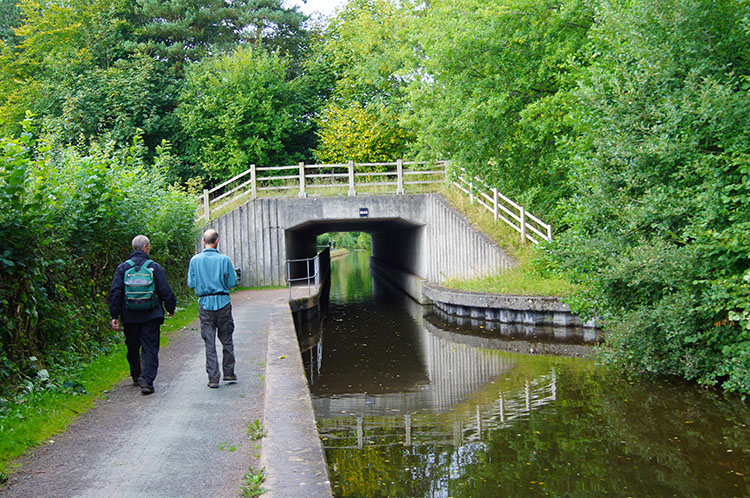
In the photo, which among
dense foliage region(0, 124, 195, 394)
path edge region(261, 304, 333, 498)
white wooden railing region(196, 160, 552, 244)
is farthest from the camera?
white wooden railing region(196, 160, 552, 244)

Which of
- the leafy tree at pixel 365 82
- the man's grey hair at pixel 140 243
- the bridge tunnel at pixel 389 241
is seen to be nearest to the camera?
the man's grey hair at pixel 140 243

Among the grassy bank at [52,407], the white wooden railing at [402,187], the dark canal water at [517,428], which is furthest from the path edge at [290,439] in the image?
the white wooden railing at [402,187]

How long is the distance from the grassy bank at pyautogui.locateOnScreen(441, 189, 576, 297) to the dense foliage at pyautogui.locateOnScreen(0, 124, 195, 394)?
7.93 m

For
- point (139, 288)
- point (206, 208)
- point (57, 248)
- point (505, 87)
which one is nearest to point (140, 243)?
point (139, 288)

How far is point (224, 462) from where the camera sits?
4578 millimetres

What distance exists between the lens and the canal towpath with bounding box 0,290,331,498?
4145 millimetres

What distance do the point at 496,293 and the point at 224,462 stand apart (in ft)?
36.1

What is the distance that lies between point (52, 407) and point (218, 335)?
1.69 metres

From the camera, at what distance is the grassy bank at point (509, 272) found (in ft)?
47.3

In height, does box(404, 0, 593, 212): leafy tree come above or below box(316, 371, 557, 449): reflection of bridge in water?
above

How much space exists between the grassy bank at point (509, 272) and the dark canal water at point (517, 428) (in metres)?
2.45

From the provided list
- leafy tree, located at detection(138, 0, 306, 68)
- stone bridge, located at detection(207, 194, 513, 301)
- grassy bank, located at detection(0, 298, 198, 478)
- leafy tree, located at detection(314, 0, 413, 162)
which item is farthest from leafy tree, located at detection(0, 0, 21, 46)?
grassy bank, located at detection(0, 298, 198, 478)

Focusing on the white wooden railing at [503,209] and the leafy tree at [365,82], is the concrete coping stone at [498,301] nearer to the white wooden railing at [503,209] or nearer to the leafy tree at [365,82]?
the white wooden railing at [503,209]

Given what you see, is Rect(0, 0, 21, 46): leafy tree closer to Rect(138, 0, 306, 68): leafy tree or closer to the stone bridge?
Rect(138, 0, 306, 68): leafy tree
